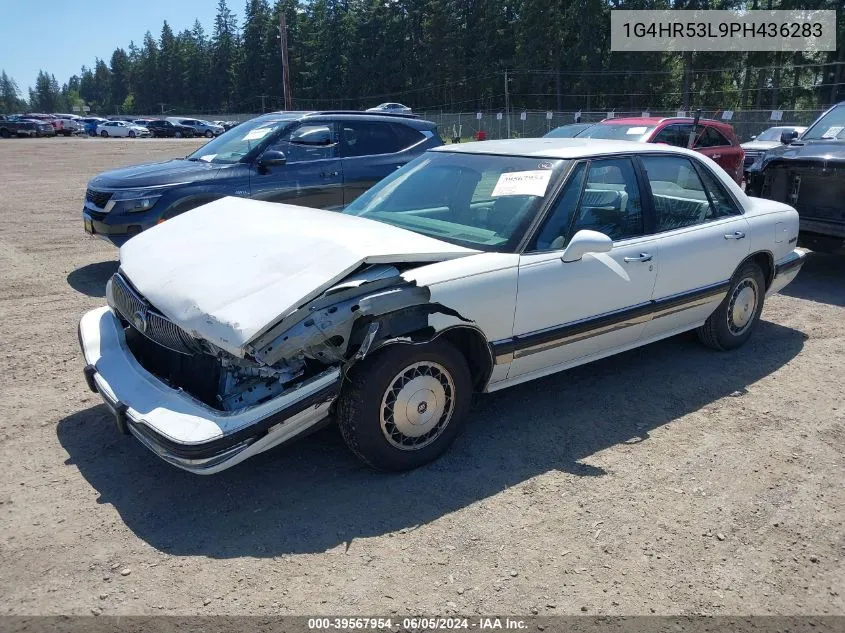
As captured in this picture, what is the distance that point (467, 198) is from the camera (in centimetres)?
432

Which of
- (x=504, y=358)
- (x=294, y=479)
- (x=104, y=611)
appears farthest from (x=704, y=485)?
(x=104, y=611)

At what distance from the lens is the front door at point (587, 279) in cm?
382

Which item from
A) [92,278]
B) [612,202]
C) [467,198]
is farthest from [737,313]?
[92,278]

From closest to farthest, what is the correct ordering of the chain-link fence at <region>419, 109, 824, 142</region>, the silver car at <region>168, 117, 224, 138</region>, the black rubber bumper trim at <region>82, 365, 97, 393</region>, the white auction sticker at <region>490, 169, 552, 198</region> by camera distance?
the black rubber bumper trim at <region>82, 365, 97, 393</region> → the white auction sticker at <region>490, 169, 552, 198</region> → the chain-link fence at <region>419, 109, 824, 142</region> → the silver car at <region>168, 117, 224, 138</region>

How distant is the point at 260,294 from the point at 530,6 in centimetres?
5979

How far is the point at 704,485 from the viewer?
138 inches

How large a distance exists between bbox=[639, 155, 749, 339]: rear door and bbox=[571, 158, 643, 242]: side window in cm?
17

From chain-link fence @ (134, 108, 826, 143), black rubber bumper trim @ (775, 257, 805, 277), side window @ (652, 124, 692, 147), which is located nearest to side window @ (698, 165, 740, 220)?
black rubber bumper trim @ (775, 257, 805, 277)

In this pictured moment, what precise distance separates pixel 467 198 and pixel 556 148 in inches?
29.0

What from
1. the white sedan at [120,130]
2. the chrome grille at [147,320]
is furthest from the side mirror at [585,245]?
the white sedan at [120,130]

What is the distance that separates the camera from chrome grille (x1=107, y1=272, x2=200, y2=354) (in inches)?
132

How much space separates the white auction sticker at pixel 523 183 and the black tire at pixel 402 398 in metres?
1.16

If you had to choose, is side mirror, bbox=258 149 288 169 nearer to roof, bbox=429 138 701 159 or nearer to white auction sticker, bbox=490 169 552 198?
roof, bbox=429 138 701 159

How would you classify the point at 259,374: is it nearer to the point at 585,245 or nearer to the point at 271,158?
the point at 585,245
